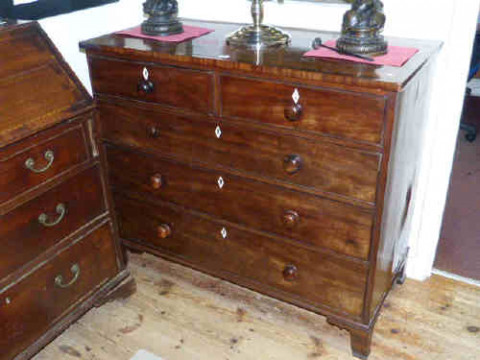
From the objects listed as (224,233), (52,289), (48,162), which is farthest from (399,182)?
(52,289)

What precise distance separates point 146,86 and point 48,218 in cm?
58

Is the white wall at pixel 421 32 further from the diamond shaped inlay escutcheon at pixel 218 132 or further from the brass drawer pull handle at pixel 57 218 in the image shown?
the brass drawer pull handle at pixel 57 218

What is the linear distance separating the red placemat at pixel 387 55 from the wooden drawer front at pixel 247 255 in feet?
2.24

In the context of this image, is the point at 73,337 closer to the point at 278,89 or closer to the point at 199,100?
the point at 199,100

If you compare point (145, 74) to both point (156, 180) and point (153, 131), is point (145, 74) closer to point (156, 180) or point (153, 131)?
point (153, 131)

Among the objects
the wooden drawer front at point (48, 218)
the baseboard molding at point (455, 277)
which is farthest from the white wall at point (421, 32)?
the wooden drawer front at point (48, 218)

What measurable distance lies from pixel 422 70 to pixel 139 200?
1.24m

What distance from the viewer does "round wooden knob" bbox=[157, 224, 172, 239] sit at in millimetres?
2137

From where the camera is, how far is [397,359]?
75.6 inches

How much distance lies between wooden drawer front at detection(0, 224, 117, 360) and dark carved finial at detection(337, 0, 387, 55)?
1158 mm

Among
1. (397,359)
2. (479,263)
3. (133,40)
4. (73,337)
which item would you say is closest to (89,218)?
(73,337)

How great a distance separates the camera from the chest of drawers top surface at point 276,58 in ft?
4.83

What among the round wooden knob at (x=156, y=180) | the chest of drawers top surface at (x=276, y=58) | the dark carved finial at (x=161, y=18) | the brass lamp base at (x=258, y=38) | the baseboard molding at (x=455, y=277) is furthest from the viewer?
the baseboard molding at (x=455, y=277)

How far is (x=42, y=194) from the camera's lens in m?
1.71
